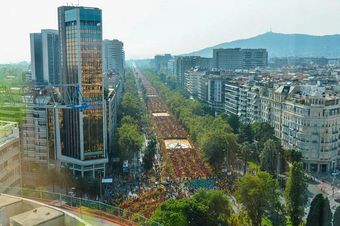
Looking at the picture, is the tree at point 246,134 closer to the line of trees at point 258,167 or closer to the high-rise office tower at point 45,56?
the line of trees at point 258,167

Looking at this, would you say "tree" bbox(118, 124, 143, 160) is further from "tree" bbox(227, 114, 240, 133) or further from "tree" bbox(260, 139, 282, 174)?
"tree" bbox(227, 114, 240, 133)

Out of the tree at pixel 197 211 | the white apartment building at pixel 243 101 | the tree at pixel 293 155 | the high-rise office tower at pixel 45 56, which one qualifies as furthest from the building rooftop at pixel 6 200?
the high-rise office tower at pixel 45 56

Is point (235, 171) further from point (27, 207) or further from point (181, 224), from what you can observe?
point (27, 207)

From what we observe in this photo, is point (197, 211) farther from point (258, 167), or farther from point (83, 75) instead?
point (83, 75)

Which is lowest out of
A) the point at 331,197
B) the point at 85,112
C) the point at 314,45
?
the point at 331,197

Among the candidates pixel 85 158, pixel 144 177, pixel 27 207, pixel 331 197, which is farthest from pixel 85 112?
pixel 27 207
